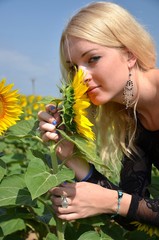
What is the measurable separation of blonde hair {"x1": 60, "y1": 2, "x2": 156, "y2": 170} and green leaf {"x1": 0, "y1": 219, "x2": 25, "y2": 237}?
66 centimetres

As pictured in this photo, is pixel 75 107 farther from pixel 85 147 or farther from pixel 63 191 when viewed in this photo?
pixel 63 191

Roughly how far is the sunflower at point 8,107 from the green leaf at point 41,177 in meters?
0.15

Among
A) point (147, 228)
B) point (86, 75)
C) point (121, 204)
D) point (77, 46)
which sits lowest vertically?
point (147, 228)

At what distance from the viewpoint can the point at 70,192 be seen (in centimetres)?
148

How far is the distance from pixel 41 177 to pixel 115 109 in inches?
35.5

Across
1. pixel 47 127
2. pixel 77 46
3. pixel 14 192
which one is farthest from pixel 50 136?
pixel 77 46

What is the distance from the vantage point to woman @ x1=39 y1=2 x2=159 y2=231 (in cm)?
153

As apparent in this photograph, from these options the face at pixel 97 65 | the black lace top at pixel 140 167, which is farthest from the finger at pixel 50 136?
the black lace top at pixel 140 167

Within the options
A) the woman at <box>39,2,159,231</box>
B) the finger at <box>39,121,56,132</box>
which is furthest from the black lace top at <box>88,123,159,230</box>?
the finger at <box>39,121,56,132</box>

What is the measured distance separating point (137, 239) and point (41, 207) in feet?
1.42

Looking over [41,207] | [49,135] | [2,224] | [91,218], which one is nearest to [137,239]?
[91,218]

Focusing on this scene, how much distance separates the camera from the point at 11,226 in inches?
63.4

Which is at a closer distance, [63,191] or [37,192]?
[37,192]

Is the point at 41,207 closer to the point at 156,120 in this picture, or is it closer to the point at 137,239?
the point at 137,239
